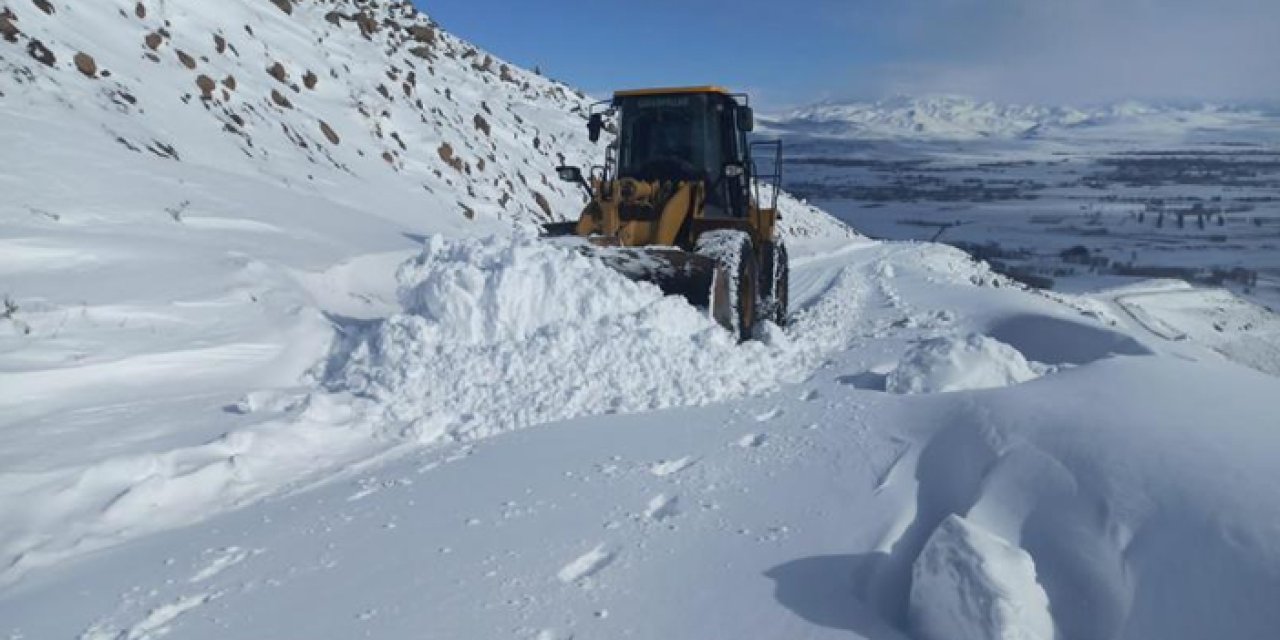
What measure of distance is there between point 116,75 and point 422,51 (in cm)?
1439

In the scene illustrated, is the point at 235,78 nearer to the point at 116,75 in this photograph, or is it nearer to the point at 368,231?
the point at 116,75

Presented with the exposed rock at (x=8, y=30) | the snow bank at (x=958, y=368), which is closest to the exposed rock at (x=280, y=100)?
the exposed rock at (x=8, y=30)

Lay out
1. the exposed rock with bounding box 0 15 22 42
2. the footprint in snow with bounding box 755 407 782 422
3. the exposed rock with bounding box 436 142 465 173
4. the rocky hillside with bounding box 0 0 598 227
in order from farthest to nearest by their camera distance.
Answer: the exposed rock with bounding box 436 142 465 173 → the exposed rock with bounding box 0 15 22 42 → the rocky hillside with bounding box 0 0 598 227 → the footprint in snow with bounding box 755 407 782 422

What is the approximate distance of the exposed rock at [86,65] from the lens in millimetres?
11273

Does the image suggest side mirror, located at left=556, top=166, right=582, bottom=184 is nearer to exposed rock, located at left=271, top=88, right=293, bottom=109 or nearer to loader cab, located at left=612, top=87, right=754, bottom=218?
loader cab, located at left=612, top=87, right=754, bottom=218

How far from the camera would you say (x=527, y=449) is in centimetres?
518

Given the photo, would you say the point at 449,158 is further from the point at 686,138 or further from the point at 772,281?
the point at 772,281

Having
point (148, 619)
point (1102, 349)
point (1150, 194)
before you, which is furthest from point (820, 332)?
point (1150, 194)

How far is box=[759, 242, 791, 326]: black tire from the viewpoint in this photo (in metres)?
9.85

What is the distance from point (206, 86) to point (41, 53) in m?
2.84

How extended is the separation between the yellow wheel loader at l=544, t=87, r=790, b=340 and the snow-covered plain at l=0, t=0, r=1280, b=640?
734 mm

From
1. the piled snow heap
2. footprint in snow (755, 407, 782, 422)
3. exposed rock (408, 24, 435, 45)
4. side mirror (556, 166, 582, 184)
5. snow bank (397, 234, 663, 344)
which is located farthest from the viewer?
exposed rock (408, 24, 435, 45)

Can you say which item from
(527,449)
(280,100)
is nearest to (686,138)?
(527,449)

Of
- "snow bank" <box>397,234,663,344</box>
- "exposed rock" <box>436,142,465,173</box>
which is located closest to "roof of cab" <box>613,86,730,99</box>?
"snow bank" <box>397,234,663,344</box>
